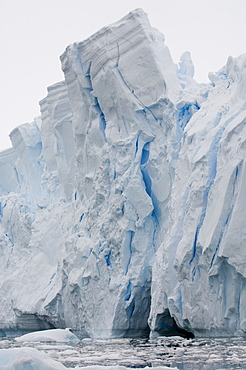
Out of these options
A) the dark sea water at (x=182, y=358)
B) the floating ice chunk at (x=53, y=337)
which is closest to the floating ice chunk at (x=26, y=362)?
the dark sea water at (x=182, y=358)

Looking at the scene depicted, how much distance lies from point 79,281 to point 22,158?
773 cm

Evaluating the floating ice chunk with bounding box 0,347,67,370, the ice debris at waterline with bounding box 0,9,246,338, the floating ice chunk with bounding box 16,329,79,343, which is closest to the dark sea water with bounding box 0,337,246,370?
the floating ice chunk with bounding box 0,347,67,370

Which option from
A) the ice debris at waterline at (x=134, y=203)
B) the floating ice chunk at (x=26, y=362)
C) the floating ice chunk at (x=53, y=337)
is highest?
the ice debris at waterline at (x=134, y=203)

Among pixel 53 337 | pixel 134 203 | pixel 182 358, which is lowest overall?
pixel 53 337

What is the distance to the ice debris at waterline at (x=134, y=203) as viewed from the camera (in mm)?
9508

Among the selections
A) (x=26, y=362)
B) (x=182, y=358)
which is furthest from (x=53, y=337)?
(x=26, y=362)

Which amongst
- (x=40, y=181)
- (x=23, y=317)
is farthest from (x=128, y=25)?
(x=23, y=317)

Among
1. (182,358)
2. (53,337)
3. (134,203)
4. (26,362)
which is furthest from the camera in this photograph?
(134,203)

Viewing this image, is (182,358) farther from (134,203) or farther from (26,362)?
(134,203)

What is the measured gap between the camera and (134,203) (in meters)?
12.9

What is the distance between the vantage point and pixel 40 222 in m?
17.0

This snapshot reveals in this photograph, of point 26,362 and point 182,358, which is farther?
point 182,358

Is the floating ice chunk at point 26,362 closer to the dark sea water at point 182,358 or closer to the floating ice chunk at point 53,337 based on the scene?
the dark sea water at point 182,358

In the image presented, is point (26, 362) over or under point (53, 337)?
over
